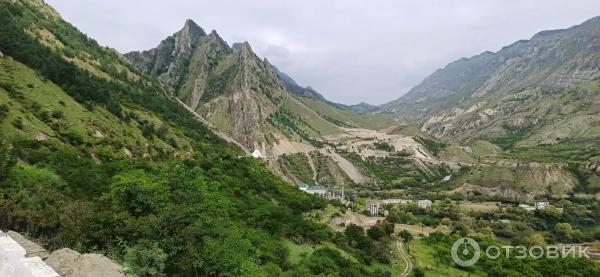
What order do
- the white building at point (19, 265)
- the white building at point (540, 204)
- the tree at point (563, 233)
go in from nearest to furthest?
the white building at point (19, 265) < the tree at point (563, 233) < the white building at point (540, 204)

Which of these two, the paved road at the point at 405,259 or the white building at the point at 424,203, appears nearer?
the paved road at the point at 405,259

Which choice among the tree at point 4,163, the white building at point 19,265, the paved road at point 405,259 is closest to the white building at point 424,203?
the paved road at point 405,259

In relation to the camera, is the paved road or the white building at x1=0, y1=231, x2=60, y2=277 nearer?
the white building at x1=0, y1=231, x2=60, y2=277

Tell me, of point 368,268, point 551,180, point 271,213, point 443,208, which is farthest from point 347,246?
point 551,180

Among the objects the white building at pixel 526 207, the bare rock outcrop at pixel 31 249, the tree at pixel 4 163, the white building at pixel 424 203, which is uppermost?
the tree at pixel 4 163

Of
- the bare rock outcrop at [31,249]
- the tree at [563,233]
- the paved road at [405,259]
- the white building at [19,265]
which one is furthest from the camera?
the tree at [563,233]

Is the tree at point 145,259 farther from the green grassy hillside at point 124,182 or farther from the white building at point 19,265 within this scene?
the white building at point 19,265

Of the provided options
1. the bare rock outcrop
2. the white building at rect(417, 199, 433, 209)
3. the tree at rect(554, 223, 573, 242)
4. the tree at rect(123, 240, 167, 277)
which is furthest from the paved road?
the white building at rect(417, 199, 433, 209)

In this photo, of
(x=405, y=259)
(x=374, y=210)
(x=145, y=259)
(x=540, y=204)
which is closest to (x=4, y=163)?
(x=145, y=259)

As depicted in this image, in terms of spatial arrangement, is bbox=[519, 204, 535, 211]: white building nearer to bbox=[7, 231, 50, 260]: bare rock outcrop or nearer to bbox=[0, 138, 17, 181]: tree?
bbox=[0, 138, 17, 181]: tree
